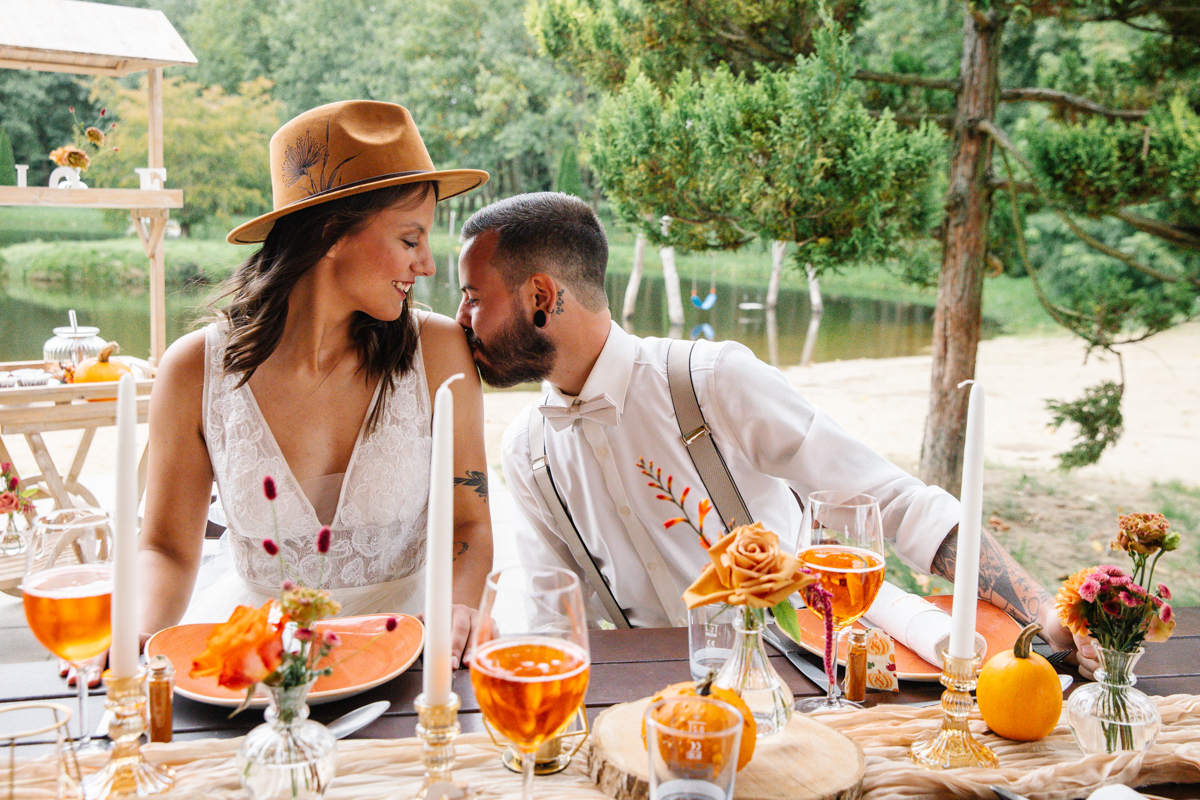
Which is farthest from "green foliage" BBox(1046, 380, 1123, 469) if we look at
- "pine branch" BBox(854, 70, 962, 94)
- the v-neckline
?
the v-neckline

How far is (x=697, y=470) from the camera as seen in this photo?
1.83 meters

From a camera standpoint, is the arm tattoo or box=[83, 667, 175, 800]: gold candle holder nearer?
box=[83, 667, 175, 800]: gold candle holder

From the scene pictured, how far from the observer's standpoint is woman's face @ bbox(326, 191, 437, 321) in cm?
170

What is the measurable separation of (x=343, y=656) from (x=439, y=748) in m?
0.42

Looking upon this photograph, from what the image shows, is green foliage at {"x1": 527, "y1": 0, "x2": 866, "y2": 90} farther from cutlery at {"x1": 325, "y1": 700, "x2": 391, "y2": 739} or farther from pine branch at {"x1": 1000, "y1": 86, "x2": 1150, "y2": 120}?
cutlery at {"x1": 325, "y1": 700, "x2": 391, "y2": 739}

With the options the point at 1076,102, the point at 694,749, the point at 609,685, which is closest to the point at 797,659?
the point at 609,685

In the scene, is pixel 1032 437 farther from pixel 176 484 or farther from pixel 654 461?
pixel 176 484

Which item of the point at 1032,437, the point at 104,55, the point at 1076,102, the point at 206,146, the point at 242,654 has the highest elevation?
the point at 206,146

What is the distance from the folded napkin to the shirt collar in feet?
2.43

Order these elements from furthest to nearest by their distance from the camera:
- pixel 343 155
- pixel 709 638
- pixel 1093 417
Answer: pixel 1093 417
pixel 343 155
pixel 709 638

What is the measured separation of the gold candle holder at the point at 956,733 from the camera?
0.92 metres

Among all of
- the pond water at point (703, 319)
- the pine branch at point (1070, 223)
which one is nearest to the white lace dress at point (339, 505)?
the pine branch at point (1070, 223)

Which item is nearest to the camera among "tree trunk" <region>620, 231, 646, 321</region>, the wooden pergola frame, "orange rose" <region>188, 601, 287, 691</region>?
"orange rose" <region>188, 601, 287, 691</region>

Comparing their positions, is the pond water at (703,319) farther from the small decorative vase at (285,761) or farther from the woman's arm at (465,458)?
the small decorative vase at (285,761)
